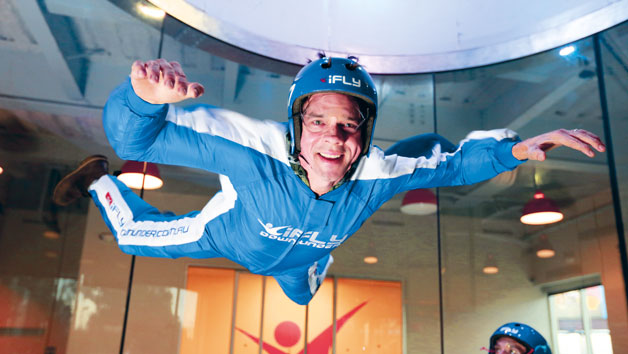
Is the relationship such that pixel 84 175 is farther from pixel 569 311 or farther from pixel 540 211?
pixel 569 311

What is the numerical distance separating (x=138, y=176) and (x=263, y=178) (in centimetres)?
192

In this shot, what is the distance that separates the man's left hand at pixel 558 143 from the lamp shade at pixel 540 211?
219 centimetres

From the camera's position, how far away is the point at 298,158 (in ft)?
6.39

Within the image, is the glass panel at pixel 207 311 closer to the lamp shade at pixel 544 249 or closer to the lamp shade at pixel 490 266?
the lamp shade at pixel 490 266

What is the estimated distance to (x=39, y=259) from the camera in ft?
10.2

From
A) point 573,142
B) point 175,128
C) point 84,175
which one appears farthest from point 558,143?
point 84,175

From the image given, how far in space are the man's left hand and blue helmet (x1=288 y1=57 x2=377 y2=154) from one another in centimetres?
60

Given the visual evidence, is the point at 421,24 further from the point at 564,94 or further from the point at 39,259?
the point at 39,259

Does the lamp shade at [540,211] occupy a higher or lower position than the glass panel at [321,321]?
higher

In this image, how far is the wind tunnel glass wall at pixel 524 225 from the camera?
11.9 feet

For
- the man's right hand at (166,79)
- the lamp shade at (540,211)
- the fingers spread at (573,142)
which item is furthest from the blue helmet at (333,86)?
the lamp shade at (540,211)

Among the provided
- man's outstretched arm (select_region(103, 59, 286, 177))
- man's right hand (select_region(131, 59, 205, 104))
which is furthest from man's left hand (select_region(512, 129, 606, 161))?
man's right hand (select_region(131, 59, 205, 104))

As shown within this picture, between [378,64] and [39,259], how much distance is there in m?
3.06

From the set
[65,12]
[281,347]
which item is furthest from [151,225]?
[65,12]
